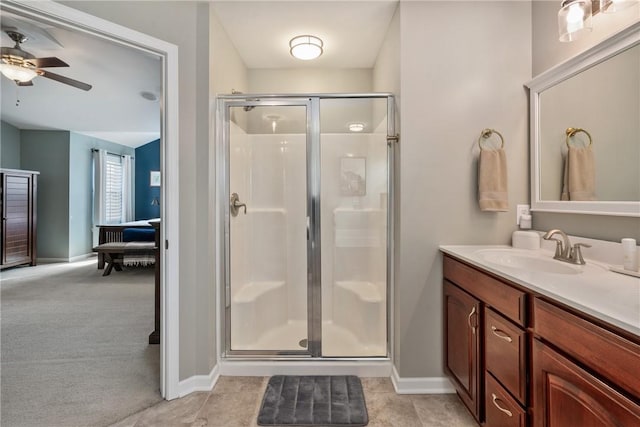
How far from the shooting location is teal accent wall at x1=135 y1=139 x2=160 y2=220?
7.85 m

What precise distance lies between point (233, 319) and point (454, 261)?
1.55 meters

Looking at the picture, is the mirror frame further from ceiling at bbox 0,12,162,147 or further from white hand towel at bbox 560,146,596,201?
ceiling at bbox 0,12,162,147

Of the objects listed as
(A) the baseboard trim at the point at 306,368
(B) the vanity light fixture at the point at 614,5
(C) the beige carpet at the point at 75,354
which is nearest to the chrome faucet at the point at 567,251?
(B) the vanity light fixture at the point at 614,5

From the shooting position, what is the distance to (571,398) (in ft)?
3.18

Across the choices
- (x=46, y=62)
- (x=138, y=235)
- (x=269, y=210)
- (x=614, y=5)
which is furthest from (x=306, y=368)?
(x=138, y=235)

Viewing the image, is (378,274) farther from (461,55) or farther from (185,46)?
(185,46)

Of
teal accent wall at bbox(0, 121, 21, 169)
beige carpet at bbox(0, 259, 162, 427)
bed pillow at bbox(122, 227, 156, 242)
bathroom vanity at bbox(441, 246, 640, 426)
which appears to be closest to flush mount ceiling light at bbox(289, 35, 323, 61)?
bathroom vanity at bbox(441, 246, 640, 426)

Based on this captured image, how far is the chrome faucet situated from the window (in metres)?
7.67

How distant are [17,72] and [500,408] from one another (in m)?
4.57

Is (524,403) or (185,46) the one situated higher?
(185,46)

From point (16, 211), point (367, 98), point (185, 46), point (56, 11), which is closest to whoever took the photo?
point (56, 11)

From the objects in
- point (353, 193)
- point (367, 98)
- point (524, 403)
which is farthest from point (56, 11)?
point (524, 403)

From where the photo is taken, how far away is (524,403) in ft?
3.95

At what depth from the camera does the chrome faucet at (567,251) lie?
152 centimetres
